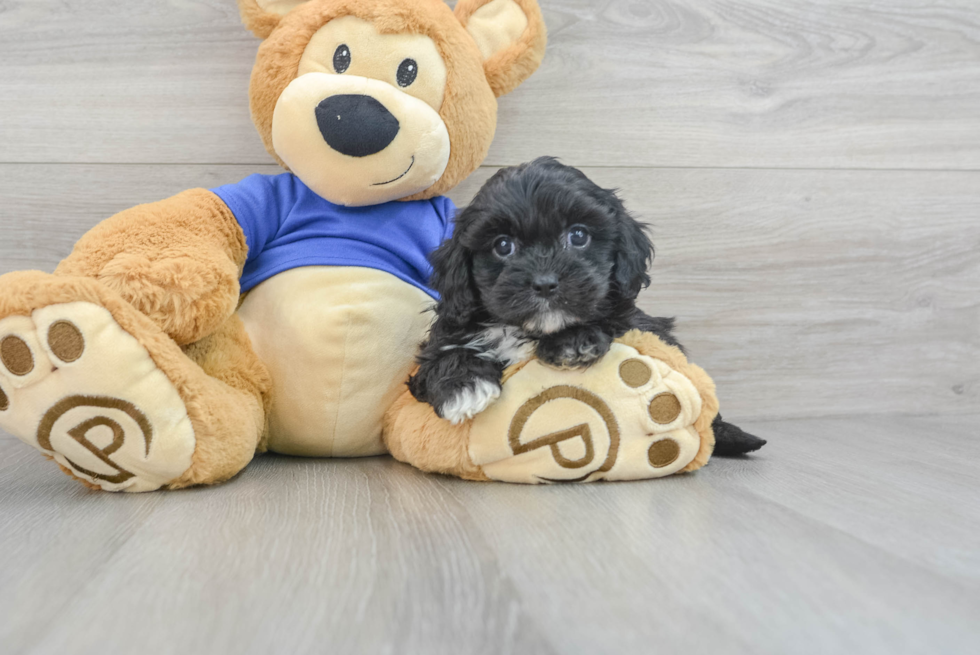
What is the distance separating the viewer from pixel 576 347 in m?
1.09

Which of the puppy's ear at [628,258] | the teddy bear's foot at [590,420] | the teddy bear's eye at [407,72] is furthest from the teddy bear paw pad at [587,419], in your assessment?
the teddy bear's eye at [407,72]

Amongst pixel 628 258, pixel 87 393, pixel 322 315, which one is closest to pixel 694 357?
pixel 628 258

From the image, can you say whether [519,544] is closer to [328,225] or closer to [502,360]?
[502,360]

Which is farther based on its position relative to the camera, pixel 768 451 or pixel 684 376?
pixel 768 451

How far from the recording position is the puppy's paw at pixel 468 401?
42.5 inches

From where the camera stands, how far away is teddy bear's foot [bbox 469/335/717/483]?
3.60ft

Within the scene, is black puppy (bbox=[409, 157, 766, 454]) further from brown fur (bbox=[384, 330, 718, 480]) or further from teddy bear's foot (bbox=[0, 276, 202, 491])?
teddy bear's foot (bbox=[0, 276, 202, 491])

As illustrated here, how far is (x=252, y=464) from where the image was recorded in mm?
1284

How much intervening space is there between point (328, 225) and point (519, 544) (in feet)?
2.40

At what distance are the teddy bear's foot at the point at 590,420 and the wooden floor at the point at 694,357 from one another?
0.18 ft

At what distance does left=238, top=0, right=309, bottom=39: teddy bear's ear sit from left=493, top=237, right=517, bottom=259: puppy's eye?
0.65 metres

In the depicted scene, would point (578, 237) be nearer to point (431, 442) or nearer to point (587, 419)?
point (587, 419)

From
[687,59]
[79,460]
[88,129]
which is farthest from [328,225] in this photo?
A: [687,59]

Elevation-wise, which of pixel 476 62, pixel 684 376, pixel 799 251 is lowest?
pixel 684 376
